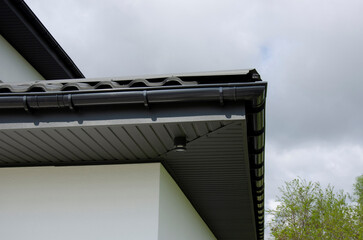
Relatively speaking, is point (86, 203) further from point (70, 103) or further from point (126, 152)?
point (70, 103)

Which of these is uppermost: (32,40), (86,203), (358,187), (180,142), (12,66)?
(358,187)

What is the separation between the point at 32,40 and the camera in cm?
719

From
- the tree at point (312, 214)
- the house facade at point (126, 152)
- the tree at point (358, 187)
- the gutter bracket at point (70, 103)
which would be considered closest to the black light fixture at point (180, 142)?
the house facade at point (126, 152)

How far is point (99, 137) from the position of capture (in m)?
3.83

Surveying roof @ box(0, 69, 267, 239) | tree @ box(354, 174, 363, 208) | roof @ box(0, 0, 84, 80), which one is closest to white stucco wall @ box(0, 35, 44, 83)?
roof @ box(0, 0, 84, 80)

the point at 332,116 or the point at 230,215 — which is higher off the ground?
the point at 332,116

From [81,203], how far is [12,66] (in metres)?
3.97

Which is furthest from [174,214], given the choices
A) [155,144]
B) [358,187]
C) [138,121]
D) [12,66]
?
[358,187]

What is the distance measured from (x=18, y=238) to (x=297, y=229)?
56.3 feet

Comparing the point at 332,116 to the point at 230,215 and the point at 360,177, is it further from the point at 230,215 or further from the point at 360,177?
the point at 230,215

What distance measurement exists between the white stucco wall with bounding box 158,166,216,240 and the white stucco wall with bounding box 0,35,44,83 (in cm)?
375

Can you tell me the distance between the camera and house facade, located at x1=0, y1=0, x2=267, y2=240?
10.8ft

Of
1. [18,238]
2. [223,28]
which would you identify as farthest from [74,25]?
[18,238]

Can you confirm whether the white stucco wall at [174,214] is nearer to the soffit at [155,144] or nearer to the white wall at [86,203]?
the white wall at [86,203]
